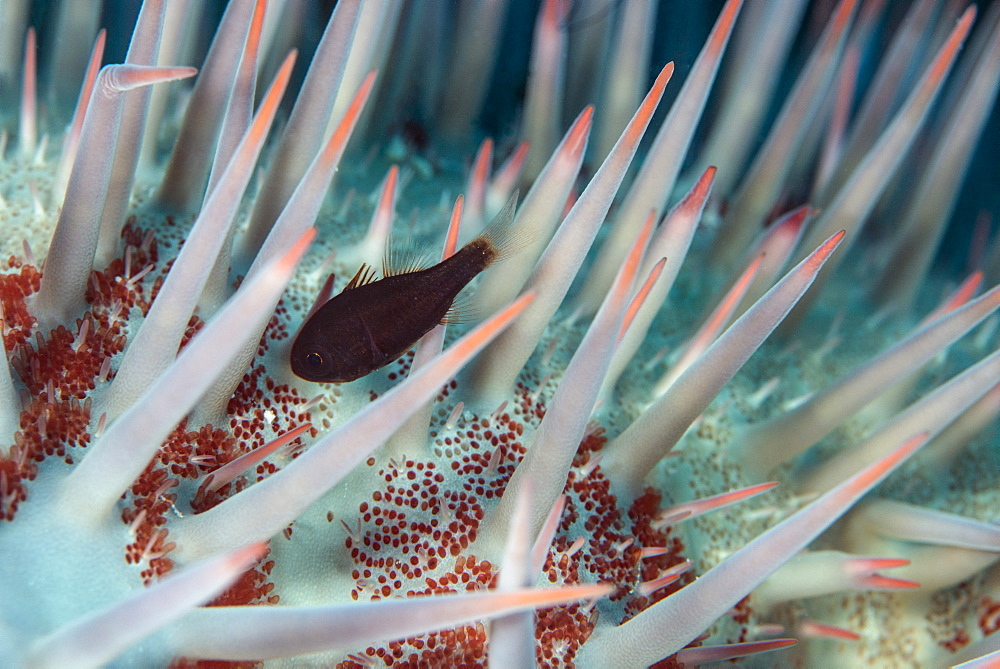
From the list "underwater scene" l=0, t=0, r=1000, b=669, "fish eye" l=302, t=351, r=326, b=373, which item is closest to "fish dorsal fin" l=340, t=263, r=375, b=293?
"underwater scene" l=0, t=0, r=1000, b=669

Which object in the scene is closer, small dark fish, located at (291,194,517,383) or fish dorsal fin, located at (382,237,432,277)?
small dark fish, located at (291,194,517,383)

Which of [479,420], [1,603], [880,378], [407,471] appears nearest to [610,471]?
[479,420]

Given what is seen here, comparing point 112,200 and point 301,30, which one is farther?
point 301,30

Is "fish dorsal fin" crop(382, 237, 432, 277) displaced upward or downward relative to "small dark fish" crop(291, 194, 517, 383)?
upward

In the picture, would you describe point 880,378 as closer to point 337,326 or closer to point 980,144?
point 337,326

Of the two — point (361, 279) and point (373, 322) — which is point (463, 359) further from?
point (361, 279)

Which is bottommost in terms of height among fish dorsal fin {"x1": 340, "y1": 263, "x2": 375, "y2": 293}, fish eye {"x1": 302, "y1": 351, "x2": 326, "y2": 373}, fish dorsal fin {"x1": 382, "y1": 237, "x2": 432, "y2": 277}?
fish eye {"x1": 302, "y1": 351, "x2": 326, "y2": 373}

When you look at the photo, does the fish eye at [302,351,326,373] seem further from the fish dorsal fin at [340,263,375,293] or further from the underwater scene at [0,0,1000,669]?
the fish dorsal fin at [340,263,375,293]
